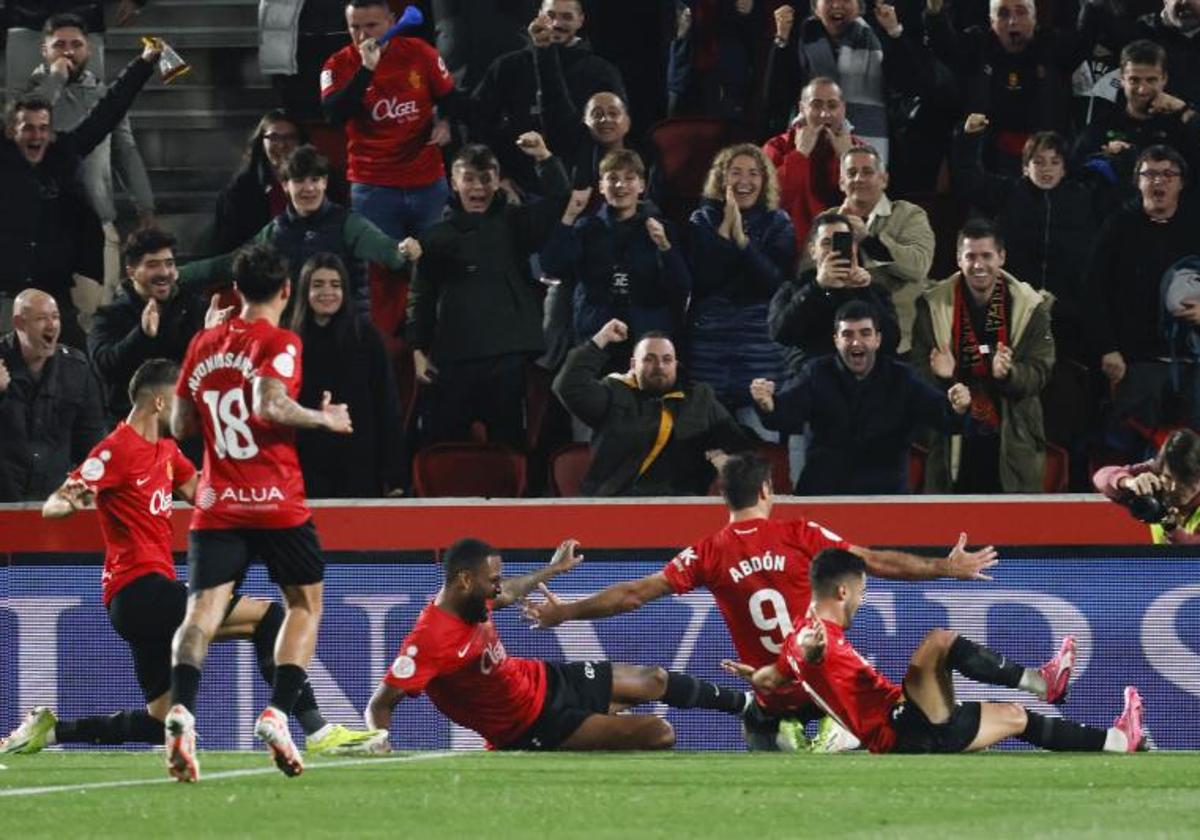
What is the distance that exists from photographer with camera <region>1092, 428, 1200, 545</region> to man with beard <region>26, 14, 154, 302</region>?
6.78m

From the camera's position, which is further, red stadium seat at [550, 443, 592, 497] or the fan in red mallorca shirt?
the fan in red mallorca shirt

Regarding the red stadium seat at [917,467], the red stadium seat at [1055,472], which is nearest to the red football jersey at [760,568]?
the red stadium seat at [917,467]

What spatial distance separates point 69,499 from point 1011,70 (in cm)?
679

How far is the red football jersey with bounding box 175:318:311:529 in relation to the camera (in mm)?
10195

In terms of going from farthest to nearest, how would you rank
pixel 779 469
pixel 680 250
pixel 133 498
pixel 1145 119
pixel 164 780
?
pixel 1145 119
pixel 680 250
pixel 779 469
pixel 133 498
pixel 164 780

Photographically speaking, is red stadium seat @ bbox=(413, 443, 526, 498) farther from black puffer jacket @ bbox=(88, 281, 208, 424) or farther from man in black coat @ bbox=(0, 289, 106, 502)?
man in black coat @ bbox=(0, 289, 106, 502)

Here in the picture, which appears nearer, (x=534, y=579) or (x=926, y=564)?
(x=926, y=564)

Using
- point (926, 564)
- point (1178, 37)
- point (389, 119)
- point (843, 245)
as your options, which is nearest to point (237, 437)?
point (926, 564)

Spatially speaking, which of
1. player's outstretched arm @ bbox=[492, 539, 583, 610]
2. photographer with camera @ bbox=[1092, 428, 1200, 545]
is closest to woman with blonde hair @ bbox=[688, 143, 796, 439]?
player's outstretched arm @ bbox=[492, 539, 583, 610]

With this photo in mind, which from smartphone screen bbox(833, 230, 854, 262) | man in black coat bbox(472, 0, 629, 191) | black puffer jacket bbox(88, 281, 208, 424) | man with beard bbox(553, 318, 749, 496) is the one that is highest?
man in black coat bbox(472, 0, 629, 191)

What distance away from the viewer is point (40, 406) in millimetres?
14305

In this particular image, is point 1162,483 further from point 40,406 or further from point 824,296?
point 40,406

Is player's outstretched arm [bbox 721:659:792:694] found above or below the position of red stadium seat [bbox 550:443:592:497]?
below

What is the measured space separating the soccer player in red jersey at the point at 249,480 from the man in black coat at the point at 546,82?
5.62 m
